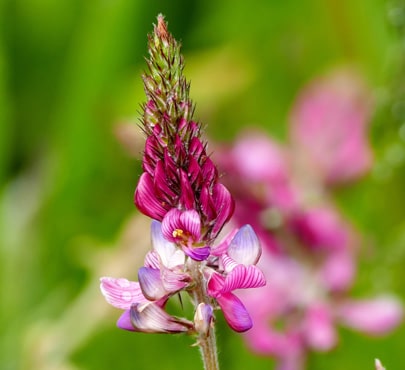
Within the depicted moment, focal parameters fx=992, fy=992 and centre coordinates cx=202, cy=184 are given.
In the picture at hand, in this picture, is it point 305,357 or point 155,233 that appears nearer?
point 155,233

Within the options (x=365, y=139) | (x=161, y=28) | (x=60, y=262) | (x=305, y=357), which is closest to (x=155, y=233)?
(x=161, y=28)

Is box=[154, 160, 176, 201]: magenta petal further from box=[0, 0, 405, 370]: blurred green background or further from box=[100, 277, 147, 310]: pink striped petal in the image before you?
box=[0, 0, 405, 370]: blurred green background

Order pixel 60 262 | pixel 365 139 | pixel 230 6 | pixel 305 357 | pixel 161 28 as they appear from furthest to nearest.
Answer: pixel 230 6
pixel 60 262
pixel 365 139
pixel 305 357
pixel 161 28

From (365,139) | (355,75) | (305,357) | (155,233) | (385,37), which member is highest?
(385,37)

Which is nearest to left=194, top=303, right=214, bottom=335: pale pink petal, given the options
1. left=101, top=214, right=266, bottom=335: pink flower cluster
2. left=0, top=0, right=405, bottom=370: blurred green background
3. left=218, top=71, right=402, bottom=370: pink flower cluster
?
left=101, top=214, right=266, bottom=335: pink flower cluster

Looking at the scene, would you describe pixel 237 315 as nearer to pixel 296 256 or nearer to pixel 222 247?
pixel 222 247

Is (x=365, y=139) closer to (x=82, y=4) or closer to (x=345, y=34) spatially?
(x=345, y=34)
